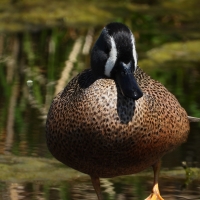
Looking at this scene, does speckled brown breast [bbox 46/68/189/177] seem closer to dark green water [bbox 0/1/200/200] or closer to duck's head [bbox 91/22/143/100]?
duck's head [bbox 91/22/143/100]

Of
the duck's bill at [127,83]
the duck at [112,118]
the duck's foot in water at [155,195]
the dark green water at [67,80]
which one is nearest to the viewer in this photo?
the duck's bill at [127,83]

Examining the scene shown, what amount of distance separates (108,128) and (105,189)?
0.80m

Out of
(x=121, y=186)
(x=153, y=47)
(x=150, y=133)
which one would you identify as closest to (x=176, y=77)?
(x=153, y=47)

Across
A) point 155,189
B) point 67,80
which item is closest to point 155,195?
point 155,189

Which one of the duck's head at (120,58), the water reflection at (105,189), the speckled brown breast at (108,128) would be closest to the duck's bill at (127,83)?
the duck's head at (120,58)

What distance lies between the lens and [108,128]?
4395 mm

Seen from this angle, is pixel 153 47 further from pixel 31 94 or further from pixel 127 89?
pixel 127 89

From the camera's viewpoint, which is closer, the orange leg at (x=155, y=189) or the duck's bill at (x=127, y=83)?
the duck's bill at (x=127, y=83)

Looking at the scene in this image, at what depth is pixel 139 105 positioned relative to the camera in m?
4.45

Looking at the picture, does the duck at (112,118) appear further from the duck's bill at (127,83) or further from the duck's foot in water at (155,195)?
the duck's foot in water at (155,195)

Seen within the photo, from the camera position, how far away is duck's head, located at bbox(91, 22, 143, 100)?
4281 millimetres

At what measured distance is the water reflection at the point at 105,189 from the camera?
15.9 feet

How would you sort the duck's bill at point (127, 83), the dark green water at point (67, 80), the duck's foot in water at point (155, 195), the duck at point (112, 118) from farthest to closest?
the dark green water at point (67, 80)
the duck's foot in water at point (155, 195)
the duck at point (112, 118)
the duck's bill at point (127, 83)

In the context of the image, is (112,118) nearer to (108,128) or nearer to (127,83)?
(108,128)
